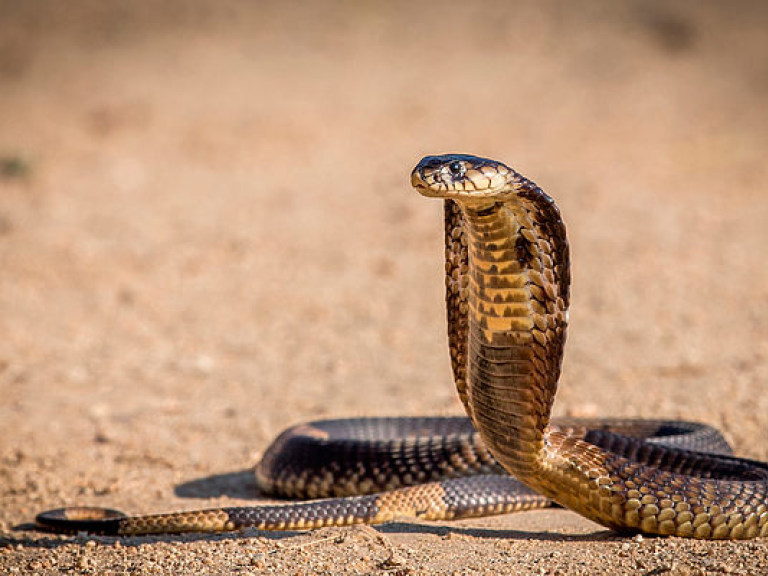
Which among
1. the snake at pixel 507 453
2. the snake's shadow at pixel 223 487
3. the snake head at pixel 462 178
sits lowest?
the snake's shadow at pixel 223 487

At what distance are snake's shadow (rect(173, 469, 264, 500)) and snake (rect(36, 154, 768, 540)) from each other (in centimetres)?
57

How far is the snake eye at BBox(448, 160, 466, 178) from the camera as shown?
4.01m

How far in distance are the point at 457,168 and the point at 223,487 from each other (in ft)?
11.9

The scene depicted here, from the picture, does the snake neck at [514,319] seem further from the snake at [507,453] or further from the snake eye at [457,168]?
the snake eye at [457,168]

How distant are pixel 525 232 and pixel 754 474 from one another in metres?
2.13

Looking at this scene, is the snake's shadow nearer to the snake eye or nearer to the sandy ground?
the sandy ground

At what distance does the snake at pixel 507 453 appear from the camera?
169 inches

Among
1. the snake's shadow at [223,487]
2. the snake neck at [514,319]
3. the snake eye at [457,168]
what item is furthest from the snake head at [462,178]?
the snake's shadow at [223,487]

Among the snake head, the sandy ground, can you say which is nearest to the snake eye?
the snake head

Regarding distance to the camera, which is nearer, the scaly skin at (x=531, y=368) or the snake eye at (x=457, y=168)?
the snake eye at (x=457, y=168)

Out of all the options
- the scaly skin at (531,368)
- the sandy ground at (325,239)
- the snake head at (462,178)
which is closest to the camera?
the snake head at (462,178)

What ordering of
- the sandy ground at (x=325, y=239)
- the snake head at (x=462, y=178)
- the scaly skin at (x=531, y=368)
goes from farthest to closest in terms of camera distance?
the sandy ground at (x=325, y=239) → the scaly skin at (x=531, y=368) → the snake head at (x=462, y=178)

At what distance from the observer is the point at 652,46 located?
21.3m

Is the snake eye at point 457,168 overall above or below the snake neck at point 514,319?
above
